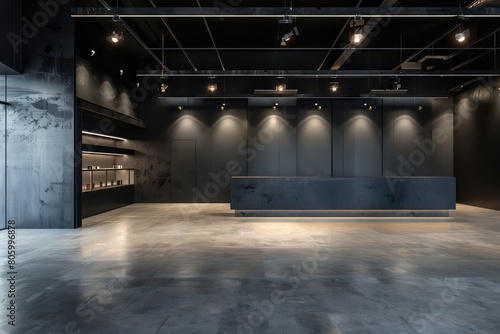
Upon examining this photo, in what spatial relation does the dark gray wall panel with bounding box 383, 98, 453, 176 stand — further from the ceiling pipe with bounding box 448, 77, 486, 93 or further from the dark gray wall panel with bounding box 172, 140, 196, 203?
the dark gray wall panel with bounding box 172, 140, 196, 203

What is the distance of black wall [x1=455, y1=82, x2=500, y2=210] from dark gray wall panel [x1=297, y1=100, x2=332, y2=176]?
15.5 feet

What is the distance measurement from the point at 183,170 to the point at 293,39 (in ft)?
19.5

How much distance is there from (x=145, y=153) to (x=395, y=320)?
33.8 feet

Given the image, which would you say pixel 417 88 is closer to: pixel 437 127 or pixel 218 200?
pixel 437 127

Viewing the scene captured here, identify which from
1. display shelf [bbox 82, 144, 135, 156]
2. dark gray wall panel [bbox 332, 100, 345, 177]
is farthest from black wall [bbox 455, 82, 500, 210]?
display shelf [bbox 82, 144, 135, 156]

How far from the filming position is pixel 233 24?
8375mm

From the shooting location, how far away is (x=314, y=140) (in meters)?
11.1

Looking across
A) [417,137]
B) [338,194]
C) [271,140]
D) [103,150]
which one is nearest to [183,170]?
[103,150]

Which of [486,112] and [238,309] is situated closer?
[238,309]

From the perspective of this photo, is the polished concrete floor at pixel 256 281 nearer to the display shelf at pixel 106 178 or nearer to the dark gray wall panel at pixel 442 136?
the display shelf at pixel 106 178

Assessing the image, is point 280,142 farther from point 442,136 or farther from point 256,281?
point 256,281

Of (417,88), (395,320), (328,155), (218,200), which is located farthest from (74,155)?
(417,88)

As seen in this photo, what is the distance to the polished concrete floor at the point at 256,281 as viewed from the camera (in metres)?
2.63

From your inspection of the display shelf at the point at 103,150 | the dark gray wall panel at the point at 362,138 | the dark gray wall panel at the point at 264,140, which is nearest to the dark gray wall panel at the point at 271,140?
the dark gray wall panel at the point at 264,140
